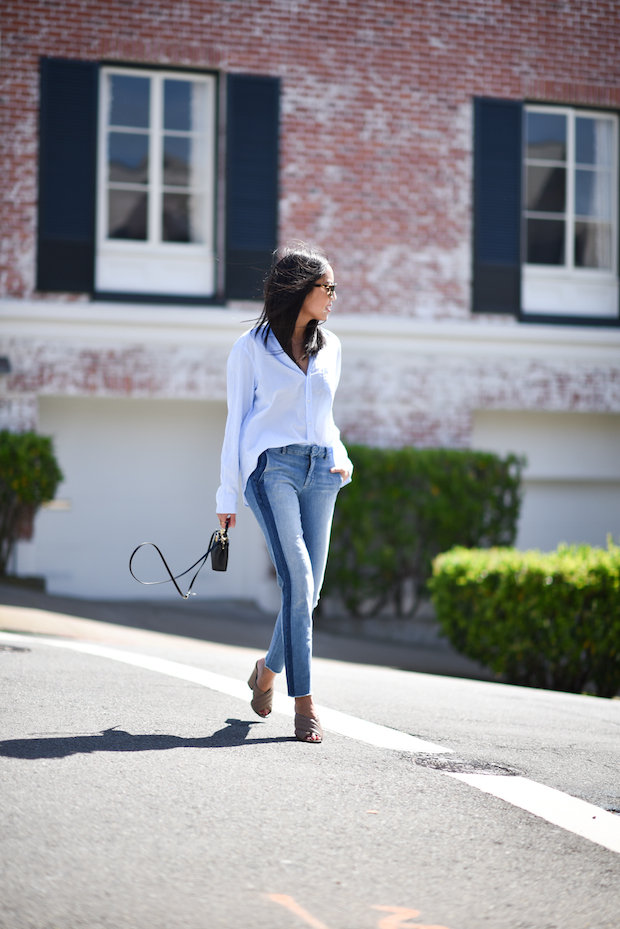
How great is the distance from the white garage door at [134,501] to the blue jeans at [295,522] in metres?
7.34

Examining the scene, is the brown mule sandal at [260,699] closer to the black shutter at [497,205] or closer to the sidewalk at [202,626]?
the sidewalk at [202,626]

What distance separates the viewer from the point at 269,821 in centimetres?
324

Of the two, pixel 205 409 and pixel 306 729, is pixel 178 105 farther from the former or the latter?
pixel 306 729

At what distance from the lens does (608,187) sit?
1324 cm

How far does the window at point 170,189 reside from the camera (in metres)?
11.4

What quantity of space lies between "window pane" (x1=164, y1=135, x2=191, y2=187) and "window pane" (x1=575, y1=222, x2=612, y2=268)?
197 inches

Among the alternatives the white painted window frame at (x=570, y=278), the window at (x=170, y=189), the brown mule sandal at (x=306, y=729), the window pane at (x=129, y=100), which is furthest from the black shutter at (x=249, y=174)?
the brown mule sandal at (x=306, y=729)

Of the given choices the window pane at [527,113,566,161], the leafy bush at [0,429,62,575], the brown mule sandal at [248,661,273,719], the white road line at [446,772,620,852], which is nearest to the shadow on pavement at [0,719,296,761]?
the brown mule sandal at [248,661,273,719]

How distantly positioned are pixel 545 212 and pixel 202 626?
6918 mm

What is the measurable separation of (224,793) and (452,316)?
9640mm

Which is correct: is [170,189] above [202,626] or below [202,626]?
above

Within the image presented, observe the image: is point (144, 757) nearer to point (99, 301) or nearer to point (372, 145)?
point (99, 301)

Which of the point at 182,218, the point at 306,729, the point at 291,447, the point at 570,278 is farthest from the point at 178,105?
the point at 306,729

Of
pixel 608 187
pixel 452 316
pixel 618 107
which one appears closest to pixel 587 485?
pixel 452 316
